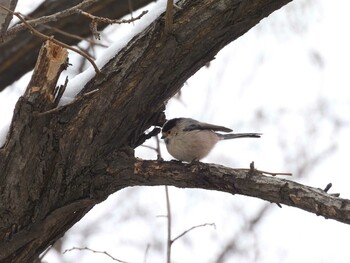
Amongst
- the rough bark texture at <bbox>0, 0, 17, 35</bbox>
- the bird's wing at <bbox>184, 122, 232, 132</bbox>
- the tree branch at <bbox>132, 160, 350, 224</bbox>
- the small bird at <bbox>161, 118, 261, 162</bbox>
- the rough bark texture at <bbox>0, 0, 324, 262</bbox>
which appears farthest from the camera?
the bird's wing at <bbox>184, 122, 232, 132</bbox>

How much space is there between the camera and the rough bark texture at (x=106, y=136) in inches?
112

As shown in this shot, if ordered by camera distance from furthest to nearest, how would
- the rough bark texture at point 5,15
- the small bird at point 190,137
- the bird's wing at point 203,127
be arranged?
the bird's wing at point 203,127
the small bird at point 190,137
the rough bark texture at point 5,15

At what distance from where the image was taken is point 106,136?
117 inches

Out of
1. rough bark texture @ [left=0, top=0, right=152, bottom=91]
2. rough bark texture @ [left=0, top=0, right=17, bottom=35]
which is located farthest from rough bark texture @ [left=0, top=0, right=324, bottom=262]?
rough bark texture @ [left=0, top=0, right=152, bottom=91]

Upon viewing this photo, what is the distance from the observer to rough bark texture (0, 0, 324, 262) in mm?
2834

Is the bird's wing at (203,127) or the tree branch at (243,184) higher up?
the bird's wing at (203,127)

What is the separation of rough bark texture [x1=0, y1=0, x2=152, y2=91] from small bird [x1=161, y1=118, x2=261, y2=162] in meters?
0.77

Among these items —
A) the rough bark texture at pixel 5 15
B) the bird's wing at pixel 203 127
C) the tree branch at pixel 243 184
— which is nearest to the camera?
the tree branch at pixel 243 184

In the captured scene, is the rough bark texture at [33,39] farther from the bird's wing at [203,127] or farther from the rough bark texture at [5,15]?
the bird's wing at [203,127]

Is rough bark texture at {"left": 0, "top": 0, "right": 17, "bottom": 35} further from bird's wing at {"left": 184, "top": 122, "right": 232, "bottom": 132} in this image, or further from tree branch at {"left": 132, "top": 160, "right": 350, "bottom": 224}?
bird's wing at {"left": 184, "top": 122, "right": 232, "bottom": 132}

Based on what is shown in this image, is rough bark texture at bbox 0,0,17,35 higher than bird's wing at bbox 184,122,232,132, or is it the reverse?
bird's wing at bbox 184,122,232,132

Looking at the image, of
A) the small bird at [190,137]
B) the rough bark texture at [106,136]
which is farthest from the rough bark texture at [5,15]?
the small bird at [190,137]

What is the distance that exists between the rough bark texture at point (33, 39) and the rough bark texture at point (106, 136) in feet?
3.41

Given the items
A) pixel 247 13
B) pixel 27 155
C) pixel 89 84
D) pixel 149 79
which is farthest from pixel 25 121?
pixel 247 13
